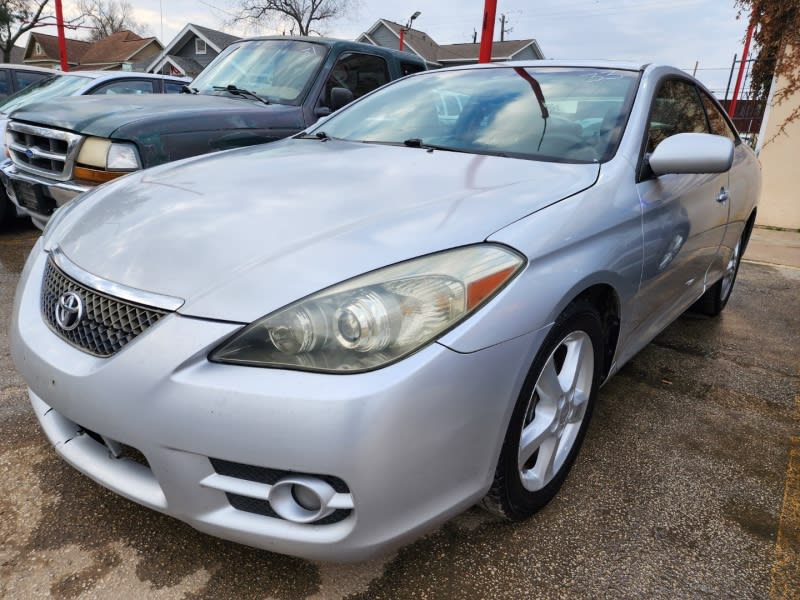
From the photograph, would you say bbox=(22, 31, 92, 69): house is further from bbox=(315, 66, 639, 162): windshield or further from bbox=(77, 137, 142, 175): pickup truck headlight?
bbox=(315, 66, 639, 162): windshield

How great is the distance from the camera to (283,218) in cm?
162

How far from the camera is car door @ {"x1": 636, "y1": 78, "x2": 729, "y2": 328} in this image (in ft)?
7.17

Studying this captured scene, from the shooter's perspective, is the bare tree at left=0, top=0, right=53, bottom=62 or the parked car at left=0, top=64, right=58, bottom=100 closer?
the parked car at left=0, top=64, right=58, bottom=100

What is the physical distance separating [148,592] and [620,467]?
5.42 feet

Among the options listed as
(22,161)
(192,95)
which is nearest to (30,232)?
(22,161)

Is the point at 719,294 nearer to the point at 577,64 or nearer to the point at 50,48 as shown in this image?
the point at 577,64

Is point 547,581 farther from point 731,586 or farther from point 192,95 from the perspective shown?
point 192,95

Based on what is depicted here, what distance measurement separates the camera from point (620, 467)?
2.21 meters

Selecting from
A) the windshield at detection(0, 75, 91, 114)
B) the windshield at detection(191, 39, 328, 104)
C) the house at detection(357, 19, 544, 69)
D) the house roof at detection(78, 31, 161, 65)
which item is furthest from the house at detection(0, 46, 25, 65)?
the windshield at detection(191, 39, 328, 104)

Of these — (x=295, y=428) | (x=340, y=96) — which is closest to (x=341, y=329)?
(x=295, y=428)

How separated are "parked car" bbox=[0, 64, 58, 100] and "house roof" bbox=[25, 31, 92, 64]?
43562 mm

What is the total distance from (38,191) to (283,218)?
3065mm

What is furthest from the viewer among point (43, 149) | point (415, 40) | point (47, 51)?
point (47, 51)

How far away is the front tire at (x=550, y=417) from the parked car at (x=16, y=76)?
7968mm
